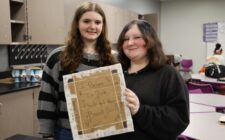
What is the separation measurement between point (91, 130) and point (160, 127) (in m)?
0.32

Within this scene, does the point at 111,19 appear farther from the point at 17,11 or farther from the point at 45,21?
the point at 17,11

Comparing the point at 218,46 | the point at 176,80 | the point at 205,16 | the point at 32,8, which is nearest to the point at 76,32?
the point at 176,80

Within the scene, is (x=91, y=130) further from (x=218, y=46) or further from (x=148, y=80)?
(x=218, y=46)

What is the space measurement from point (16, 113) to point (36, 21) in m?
1.35

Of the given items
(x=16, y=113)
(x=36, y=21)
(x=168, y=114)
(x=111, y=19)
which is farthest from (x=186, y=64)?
(x=168, y=114)

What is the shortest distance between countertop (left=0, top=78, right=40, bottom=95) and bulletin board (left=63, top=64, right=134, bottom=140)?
184cm

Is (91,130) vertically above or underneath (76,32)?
underneath

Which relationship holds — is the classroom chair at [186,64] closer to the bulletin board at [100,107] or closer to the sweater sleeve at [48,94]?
the sweater sleeve at [48,94]

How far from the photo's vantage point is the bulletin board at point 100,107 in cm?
117

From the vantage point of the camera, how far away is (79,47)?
5.33ft

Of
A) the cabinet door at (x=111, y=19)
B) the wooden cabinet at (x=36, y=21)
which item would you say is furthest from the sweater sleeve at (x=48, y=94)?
the cabinet door at (x=111, y=19)

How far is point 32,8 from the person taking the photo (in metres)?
3.59

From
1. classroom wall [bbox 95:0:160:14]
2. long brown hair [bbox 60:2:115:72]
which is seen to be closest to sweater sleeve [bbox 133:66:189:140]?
long brown hair [bbox 60:2:115:72]

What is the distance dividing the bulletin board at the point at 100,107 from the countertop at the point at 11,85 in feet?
6.03
